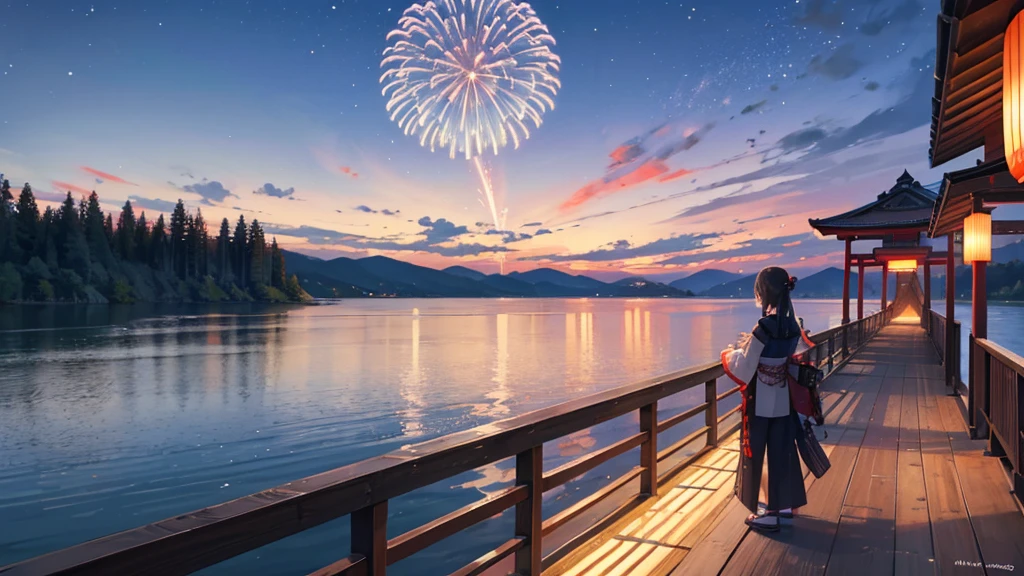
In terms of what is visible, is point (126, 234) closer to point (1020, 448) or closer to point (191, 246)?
point (191, 246)

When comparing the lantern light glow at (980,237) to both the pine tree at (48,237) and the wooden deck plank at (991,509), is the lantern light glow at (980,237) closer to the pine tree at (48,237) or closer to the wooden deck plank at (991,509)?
the wooden deck plank at (991,509)

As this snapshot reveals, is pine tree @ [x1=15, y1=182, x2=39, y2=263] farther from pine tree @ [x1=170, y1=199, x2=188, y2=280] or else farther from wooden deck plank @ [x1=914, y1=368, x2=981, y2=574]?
wooden deck plank @ [x1=914, y1=368, x2=981, y2=574]

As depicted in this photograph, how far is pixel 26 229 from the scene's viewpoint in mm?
90000

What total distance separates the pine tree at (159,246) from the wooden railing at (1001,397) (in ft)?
410

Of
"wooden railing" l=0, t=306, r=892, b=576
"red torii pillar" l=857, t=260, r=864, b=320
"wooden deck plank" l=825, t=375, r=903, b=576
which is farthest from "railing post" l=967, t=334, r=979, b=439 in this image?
"red torii pillar" l=857, t=260, r=864, b=320

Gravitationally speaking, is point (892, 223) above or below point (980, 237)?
above

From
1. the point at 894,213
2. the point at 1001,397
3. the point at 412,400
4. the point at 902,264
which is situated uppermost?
the point at 894,213

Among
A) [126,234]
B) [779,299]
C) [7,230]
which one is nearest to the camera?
→ [779,299]

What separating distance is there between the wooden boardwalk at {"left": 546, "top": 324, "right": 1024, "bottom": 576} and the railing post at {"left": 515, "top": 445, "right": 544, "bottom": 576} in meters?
0.34

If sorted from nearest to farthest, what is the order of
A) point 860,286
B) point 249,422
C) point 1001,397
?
point 1001,397 → point 249,422 → point 860,286

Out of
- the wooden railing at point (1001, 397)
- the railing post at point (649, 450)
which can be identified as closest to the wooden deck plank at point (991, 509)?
the wooden railing at point (1001, 397)

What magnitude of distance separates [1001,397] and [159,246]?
420 feet

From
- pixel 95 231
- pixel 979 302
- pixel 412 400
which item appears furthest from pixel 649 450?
pixel 95 231

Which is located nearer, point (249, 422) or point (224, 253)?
point (249, 422)
